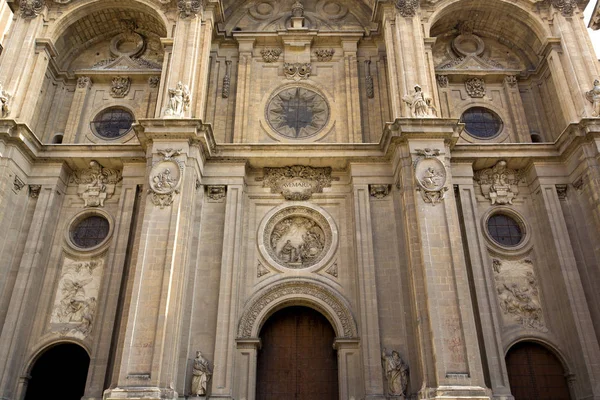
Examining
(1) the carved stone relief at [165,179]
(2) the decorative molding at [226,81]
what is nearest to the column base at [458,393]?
(1) the carved stone relief at [165,179]

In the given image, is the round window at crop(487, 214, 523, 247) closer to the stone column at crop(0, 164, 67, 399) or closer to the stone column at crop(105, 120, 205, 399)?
the stone column at crop(105, 120, 205, 399)

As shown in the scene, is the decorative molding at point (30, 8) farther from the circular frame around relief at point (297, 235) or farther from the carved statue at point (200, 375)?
the carved statue at point (200, 375)

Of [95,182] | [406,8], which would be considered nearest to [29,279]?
[95,182]

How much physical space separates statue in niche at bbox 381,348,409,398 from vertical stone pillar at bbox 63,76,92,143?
1533cm

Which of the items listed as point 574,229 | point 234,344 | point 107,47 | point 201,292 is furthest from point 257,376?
point 107,47

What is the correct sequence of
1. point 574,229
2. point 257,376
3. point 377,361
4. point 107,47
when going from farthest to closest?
point 107,47
point 574,229
point 257,376
point 377,361

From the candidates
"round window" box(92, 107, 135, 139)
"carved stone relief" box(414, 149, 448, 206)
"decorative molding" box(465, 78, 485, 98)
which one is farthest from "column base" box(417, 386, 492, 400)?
"round window" box(92, 107, 135, 139)

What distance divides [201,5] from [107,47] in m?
5.61

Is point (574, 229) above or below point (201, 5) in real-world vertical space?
below

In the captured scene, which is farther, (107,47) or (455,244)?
(107,47)

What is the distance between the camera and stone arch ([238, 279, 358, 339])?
56.8ft

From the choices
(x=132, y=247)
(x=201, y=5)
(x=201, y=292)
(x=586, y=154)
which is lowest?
(x=201, y=292)

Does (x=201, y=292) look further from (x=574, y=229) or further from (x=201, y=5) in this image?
(x=574, y=229)

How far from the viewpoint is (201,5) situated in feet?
69.5
